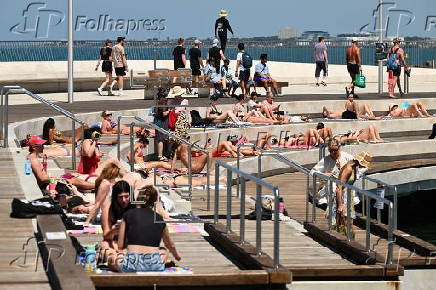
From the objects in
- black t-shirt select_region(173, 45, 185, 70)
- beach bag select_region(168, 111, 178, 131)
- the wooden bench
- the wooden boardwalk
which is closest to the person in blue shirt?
the wooden bench

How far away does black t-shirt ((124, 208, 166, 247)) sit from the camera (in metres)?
13.8

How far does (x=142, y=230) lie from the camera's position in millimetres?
13812

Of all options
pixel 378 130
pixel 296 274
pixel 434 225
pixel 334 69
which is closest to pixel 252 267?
pixel 296 274

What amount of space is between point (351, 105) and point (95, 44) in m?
23.7

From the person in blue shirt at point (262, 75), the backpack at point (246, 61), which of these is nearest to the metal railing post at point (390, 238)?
the person in blue shirt at point (262, 75)

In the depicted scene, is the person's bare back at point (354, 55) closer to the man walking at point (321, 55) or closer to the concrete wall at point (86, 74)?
the man walking at point (321, 55)

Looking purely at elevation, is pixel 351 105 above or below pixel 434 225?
above

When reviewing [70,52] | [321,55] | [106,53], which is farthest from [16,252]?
[321,55]

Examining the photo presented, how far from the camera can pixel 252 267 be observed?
14555 mm

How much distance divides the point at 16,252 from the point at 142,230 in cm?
142

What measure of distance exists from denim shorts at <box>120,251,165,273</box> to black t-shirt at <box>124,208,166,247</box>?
0.12m

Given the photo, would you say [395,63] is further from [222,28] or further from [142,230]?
[142,230]

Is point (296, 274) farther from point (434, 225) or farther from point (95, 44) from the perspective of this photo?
point (95, 44)

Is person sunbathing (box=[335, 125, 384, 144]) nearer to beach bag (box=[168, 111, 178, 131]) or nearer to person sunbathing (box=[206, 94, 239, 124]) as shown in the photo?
person sunbathing (box=[206, 94, 239, 124])
